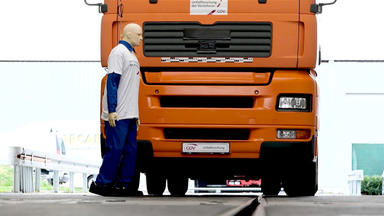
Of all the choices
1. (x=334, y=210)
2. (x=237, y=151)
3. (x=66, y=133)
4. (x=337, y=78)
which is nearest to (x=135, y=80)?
(x=237, y=151)

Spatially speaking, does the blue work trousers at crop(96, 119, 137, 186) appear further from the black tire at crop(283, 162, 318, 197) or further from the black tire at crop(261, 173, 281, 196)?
the black tire at crop(261, 173, 281, 196)

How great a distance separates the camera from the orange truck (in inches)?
289

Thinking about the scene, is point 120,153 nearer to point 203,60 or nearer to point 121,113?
point 121,113

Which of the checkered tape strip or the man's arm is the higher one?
the checkered tape strip

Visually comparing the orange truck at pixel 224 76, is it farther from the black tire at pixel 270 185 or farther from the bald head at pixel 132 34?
the black tire at pixel 270 185

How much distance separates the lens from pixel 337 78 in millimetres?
25062

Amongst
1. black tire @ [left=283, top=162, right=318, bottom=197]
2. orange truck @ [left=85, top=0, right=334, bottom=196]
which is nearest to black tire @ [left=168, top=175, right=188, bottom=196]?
black tire @ [left=283, top=162, right=318, bottom=197]

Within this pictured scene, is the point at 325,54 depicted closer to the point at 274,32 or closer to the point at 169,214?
the point at 274,32

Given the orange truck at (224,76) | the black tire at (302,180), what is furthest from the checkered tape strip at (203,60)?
the black tire at (302,180)

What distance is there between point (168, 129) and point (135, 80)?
0.65m

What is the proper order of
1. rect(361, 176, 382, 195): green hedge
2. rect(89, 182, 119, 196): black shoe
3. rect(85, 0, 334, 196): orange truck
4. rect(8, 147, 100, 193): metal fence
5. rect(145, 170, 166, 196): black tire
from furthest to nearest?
rect(361, 176, 382, 195): green hedge, rect(8, 147, 100, 193): metal fence, rect(145, 170, 166, 196): black tire, rect(85, 0, 334, 196): orange truck, rect(89, 182, 119, 196): black shoe

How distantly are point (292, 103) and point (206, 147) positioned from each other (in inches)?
36.6

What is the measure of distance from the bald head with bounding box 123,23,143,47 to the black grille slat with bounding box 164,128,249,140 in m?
0.94

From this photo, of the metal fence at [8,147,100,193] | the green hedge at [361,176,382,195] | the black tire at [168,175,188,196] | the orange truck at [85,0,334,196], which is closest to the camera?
the orange truck at [85,0,334,196]
